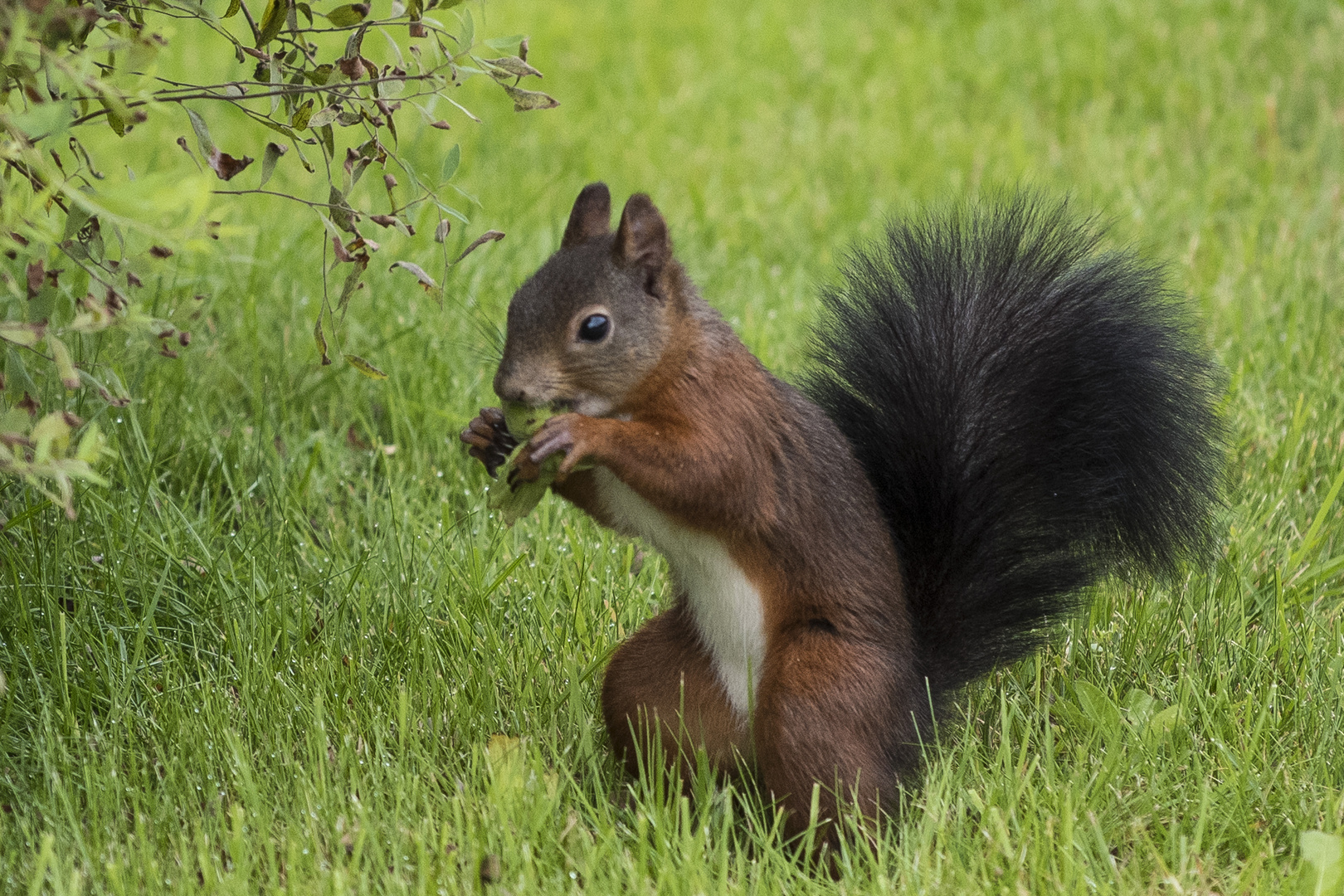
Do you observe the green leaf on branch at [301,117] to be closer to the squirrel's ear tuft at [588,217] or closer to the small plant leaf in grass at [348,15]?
the small plant leaf in grass at [348,15]

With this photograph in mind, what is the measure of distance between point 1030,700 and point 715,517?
65 cm

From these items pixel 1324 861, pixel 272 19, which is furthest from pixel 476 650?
pixel 1324 861

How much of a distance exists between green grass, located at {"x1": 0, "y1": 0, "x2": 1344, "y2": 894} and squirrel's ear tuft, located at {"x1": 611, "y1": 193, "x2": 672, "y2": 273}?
0.51 metres

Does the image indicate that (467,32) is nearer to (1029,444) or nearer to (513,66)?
(513,66)

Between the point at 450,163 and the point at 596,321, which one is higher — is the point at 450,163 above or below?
above

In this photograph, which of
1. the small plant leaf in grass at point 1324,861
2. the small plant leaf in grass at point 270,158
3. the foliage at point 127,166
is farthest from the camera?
the small plant leaf in grass at point 270,158

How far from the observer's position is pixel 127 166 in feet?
6.34

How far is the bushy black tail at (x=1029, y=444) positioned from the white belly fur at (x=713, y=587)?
28cm

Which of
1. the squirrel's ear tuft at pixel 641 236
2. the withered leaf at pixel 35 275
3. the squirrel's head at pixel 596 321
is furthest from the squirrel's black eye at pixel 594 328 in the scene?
the withered leaf at pixel 35 275

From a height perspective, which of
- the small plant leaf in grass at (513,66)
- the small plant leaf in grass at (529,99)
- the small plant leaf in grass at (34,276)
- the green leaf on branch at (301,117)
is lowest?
the small plant leaf in grass at (34,276)

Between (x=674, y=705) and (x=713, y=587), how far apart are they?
191 millimetres

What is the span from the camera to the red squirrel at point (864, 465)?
1868mm

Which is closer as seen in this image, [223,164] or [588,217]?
[223,164]

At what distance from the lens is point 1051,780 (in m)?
1.89
